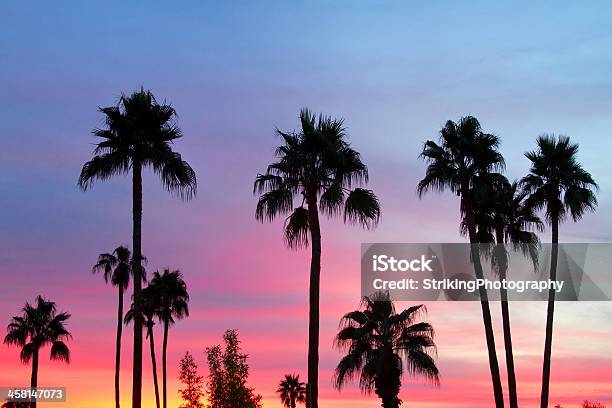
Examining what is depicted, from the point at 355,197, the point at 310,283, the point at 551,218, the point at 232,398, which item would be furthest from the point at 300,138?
the point at 551,218

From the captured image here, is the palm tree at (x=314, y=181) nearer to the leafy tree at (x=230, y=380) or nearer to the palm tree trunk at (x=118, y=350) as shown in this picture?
the leafy tree at (x=230, y=380)

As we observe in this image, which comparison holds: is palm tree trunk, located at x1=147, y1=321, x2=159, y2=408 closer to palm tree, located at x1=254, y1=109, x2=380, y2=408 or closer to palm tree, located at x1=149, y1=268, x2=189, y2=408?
palm tree, located at x1=149, y1=268, x2=189, y2=408

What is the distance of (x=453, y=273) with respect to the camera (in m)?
60.8

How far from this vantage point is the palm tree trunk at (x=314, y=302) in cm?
4159

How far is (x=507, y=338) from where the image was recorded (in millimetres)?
59688

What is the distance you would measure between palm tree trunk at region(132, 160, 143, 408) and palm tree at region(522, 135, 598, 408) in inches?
1096

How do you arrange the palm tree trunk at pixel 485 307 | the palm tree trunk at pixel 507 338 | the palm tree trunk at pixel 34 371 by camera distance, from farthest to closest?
the palm tree trunk at pixel 34 371, the palm tree trunk at pixel 507 338, the palm tree trunk at pixel 485 307

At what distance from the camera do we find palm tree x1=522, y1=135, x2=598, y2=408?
61219mm

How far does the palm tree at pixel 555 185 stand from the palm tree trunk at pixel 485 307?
6.15 metres

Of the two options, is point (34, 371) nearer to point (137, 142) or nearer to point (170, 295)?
point (170, 295)

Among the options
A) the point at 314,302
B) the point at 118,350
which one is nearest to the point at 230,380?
the point at 314,302

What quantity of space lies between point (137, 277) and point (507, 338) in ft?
84.6

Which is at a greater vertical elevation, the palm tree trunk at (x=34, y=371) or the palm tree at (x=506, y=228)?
the palm tree at (x=506, y=228)

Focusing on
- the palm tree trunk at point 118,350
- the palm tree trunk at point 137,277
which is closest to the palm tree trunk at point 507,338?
the palm tree trunk at point 137,277
